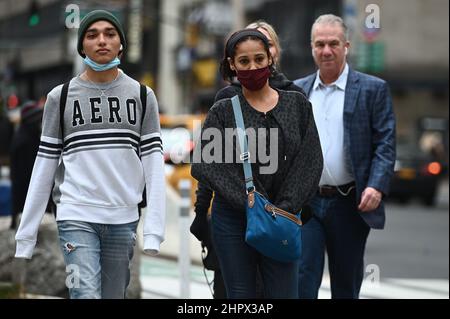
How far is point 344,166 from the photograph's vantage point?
258 inches

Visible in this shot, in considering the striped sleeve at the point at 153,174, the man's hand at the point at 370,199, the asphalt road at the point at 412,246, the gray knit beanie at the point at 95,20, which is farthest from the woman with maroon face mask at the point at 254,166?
the asphalt road at the point at 412,246

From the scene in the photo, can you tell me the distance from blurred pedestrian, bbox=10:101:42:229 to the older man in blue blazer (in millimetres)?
3464

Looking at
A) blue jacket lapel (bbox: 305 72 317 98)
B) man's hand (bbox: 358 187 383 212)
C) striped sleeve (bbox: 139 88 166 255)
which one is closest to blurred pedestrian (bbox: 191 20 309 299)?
striped sleeve (bbox: 139 88 166 255)

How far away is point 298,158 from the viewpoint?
5.26m

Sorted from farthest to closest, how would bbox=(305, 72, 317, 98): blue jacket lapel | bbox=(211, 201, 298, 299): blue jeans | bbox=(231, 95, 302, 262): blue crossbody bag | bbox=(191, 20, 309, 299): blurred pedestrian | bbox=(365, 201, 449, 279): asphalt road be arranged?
bbox=(365, 201, 449, 279): asphalt road < bbox=(305, 72, 317, 98): blue jacket lapel < bbox=(191, 20, 309, 299): blurred pedestrian < bbox=(211, 201, 298, 299): blue jeans < bbox=(231, 95, 302, 262): blue crossbody bag

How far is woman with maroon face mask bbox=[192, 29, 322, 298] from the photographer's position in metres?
5.19

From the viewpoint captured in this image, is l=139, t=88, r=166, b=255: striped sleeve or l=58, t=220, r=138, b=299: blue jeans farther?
l=139, t=88, r=166, b=255: striped sleeve

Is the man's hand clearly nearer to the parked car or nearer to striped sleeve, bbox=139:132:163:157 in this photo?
striped sleeve, bbox=139:132:163:157

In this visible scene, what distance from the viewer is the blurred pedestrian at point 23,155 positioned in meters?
9.28

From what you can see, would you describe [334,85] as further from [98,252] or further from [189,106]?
[189,106]

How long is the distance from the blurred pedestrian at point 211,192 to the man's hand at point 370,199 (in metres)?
0.73

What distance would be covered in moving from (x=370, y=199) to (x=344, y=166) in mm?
307

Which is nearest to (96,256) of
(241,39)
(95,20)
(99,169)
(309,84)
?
(99,169)

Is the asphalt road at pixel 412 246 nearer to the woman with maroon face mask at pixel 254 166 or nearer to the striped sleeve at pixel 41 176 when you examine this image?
the woman with maroon face mask at pixel 254 166
